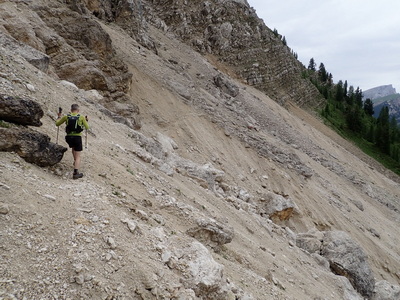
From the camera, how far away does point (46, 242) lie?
4.91m

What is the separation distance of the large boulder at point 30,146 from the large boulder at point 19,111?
34cm

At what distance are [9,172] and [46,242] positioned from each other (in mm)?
1726

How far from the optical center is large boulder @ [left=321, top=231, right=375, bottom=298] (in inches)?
529

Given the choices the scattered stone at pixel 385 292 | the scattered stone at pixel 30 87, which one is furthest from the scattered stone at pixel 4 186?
the scattered stone at pixel 385 292

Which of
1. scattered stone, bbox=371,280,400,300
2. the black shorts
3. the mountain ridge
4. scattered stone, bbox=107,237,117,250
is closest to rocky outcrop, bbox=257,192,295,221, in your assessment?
the mountain ridge

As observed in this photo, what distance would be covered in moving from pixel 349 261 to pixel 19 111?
45.6 feet

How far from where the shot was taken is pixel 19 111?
683cm

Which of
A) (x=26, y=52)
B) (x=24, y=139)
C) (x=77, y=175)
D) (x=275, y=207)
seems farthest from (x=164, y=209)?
(x=26, y=52)

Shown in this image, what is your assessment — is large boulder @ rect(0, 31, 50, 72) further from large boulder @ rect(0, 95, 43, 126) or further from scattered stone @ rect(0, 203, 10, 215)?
scattered stone @ rect(0, 203, 10, 215)

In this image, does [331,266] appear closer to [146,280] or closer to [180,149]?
[180,149]

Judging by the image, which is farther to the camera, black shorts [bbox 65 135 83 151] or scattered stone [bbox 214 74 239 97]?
scattered stone [bbox 214 74 239 97]

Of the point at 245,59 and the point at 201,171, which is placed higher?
the point at 245,59

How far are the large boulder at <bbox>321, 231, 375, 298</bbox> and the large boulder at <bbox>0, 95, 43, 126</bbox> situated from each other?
506 inches

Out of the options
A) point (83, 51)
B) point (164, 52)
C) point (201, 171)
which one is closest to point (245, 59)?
point (164, 52)
